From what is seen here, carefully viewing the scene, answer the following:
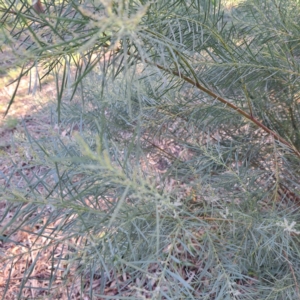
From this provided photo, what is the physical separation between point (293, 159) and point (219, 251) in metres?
0.35

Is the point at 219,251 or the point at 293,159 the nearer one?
the point at 219,251

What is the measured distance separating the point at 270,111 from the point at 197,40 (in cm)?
42

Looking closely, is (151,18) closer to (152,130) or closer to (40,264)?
(152,130)

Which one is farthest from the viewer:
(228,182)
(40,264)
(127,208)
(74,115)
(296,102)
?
(40,264)

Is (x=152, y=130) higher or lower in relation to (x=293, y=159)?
higher

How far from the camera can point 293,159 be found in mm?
916

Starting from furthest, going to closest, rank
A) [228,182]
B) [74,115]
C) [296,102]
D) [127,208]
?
[74,115] → [296,102] → [228,182] → [127,208]

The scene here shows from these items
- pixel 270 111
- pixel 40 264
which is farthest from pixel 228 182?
pixel 40 264

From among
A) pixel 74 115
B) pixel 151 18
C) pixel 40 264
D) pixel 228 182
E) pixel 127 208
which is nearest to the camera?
pixel 151 18

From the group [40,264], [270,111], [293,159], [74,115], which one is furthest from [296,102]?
[40,264]

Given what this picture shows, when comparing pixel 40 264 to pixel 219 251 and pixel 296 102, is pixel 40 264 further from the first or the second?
pixel 296 102

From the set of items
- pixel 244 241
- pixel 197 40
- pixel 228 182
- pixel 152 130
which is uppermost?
pixel 197 40

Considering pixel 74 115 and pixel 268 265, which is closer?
→ pixel 268 265

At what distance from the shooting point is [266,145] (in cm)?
92
